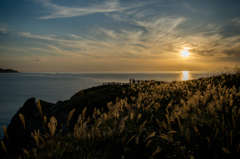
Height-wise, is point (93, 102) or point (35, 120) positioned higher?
point (93, 102)

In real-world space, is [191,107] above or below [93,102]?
above

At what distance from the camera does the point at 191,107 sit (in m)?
5.54

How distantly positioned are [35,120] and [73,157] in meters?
15.4

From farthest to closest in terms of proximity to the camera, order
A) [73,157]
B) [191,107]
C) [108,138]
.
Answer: [191,107]
[108,138]
[73,157]

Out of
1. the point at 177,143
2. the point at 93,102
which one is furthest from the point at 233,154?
the point at 93,102

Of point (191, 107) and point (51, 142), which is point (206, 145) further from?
point (51, 142)

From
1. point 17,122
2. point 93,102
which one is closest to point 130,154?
point 93,102

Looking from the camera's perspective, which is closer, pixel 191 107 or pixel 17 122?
pixel 191 107

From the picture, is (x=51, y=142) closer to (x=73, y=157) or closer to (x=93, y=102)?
(x=73, y=157)

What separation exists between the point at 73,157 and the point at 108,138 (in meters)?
0.82

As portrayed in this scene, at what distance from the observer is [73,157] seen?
2.61 metres

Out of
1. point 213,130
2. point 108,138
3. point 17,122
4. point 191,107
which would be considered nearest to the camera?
point 108,138

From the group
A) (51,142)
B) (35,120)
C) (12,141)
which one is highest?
(51,142)

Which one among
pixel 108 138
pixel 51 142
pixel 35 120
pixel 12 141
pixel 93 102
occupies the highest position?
pixel 108 138
